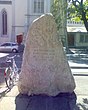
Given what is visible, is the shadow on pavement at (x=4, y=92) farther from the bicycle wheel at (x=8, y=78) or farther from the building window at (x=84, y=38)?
the building window at (x=84, y=38)

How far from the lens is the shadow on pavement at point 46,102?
7168mm

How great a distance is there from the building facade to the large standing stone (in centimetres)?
3319

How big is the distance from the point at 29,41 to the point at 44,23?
2.41 feet

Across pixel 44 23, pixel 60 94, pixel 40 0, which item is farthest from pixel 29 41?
pixel 40 0

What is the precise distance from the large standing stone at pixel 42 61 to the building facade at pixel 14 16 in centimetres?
3319

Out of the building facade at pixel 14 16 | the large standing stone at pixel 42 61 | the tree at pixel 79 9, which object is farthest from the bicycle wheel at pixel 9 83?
the building facade at pixel 14 16

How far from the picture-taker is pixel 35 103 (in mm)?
7535

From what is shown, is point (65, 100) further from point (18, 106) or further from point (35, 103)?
point (18, 106)

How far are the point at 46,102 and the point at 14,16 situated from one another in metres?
36.3

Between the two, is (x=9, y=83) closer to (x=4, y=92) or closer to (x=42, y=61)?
(x=4, y=92)

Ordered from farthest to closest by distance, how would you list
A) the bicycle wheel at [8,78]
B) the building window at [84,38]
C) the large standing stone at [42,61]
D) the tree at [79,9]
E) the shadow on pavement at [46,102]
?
the building window at [84,38]
the tree at [79,9]
the bicycle wheel at [8,78]
the large standing stone at [42,61]
the shadow on pavement at [46,102]

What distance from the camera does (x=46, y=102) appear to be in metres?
7.63

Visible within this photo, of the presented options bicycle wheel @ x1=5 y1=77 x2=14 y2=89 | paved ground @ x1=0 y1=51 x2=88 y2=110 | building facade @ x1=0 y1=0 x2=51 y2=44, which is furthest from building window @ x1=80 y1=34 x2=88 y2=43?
paved ground @ x1=0 y1=51 x2=88 y2=110

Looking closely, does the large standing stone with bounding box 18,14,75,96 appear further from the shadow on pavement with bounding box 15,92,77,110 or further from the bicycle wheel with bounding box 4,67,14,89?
the bicycle wheel with bounding box 4,67,14,89
